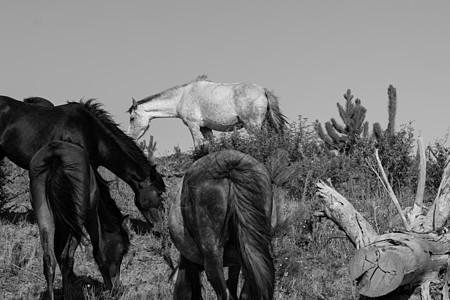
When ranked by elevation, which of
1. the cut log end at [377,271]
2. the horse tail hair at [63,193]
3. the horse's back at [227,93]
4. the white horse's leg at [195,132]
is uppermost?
the horse's back at [227,93]

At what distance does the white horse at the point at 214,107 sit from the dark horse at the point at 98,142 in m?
6.35

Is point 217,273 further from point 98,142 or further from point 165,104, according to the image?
point 165,104

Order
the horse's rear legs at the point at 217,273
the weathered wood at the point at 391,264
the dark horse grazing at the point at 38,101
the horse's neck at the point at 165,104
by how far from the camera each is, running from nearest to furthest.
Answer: the horse's rear legs at the point at 217,273, the weathered wood at the point at 391,264, the dark horse grazing at the point at 38,101, the horse's neck at the point at 165,104

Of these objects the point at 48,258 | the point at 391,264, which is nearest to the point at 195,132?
the point at 48,258

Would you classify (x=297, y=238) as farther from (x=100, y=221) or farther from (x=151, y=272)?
(x=100, y=221)

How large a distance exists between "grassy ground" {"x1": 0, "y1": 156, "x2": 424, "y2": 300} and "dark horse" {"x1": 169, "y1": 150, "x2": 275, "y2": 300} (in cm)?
170

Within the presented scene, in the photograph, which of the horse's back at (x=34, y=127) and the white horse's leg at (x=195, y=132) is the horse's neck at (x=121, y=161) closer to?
the horse's back at (x=34, y=127)

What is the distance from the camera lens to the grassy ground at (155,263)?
727 centimetres

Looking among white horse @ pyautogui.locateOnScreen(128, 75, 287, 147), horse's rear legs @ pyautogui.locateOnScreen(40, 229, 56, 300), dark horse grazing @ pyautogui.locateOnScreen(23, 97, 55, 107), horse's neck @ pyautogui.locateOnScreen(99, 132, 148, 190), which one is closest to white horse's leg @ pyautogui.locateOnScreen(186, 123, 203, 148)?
white horse @ pyautogui.locateOnScreen(128, 75, 287, 147)

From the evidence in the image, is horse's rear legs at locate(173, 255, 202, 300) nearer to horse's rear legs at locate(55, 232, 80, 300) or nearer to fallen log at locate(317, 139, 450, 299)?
horse's rear legs at locate(55, 232, 80, 300)

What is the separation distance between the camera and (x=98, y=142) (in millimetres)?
8273

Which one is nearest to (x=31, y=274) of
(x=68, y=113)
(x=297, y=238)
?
(x=68, y=113)

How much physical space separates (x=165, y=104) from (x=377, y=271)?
39.7ft

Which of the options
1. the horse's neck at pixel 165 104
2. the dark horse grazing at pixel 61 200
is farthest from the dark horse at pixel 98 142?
the horse's neck at pixel 165 104
